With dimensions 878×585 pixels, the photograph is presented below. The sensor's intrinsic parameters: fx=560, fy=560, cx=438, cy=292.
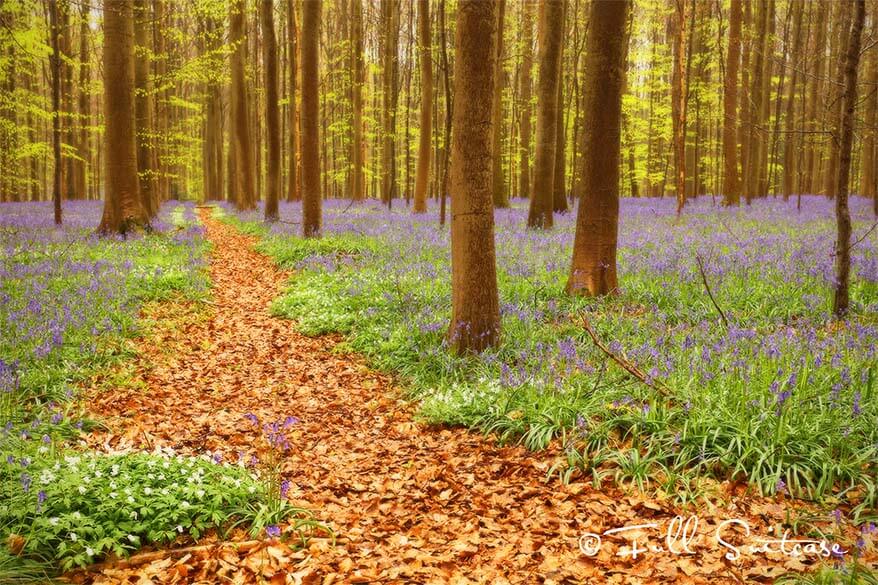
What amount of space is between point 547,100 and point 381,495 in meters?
13.6

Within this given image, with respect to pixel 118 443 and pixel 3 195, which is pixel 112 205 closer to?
pixel 118 443

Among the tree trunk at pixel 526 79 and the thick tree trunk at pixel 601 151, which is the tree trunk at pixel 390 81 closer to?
the tree trunk at pixel 526 79

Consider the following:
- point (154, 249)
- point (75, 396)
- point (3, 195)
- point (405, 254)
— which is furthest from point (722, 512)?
point (3, 195)

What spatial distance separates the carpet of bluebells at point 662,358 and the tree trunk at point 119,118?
6.29 metres

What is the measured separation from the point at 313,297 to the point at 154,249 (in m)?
5.39

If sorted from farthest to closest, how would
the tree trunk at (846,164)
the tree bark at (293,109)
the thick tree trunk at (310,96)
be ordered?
the tree bark at (293,109)
the thick tree trunk at (310,96)
the tree trunk at (846,164)

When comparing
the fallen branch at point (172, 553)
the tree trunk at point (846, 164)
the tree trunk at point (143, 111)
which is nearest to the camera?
the fallen branch at point (172, 553)

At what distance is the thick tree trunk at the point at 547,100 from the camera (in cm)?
1553

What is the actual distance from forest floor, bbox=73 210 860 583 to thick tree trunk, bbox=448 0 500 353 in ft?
4.68

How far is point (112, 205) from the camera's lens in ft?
50.2

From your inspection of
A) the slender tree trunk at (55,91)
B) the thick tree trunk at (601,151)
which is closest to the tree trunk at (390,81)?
the slender tree trunk at (55,91)

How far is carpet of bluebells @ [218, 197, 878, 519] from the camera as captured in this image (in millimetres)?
4344

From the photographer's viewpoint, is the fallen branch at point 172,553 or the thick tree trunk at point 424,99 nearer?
the fallen branch at point 172,553

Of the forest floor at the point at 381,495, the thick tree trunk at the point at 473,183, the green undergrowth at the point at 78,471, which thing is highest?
the thick tree trunk at the point at 473,183
